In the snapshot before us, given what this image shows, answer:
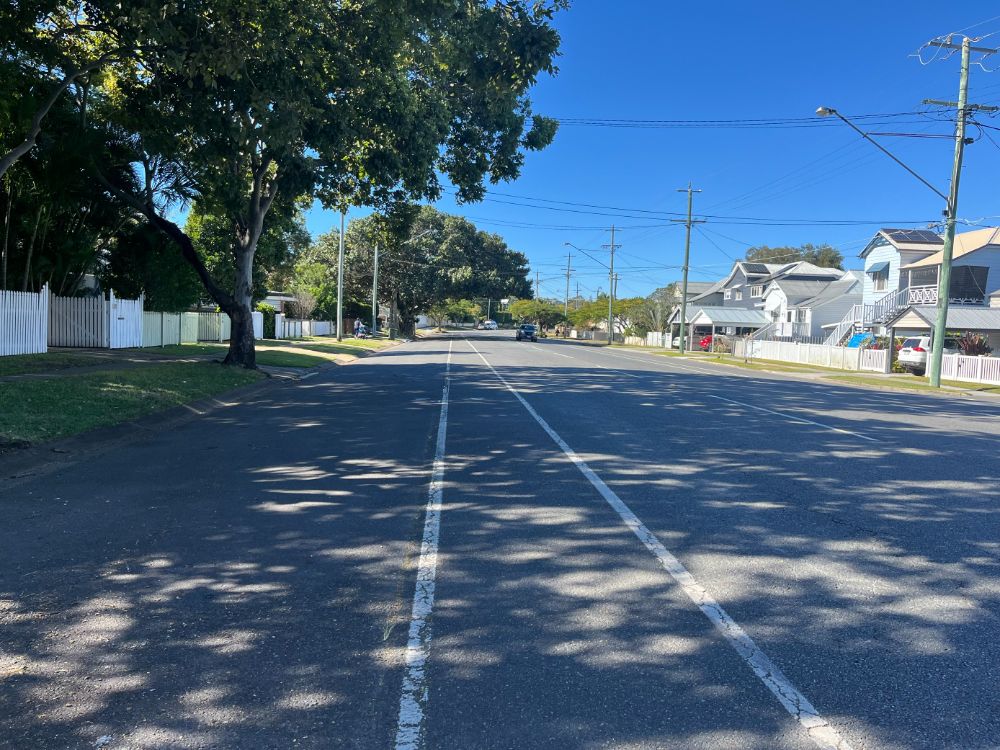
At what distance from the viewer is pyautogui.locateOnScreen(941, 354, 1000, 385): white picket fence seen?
98.5 ft

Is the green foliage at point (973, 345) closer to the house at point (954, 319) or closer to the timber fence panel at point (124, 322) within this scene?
the house at point (954, 319)

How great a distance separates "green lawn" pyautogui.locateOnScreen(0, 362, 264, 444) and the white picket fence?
27623 mm

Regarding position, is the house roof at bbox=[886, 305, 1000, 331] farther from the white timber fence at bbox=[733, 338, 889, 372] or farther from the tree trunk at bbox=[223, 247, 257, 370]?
the tree trunk at bbox=[223, 247, 257, 370]

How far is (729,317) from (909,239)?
21.5 m

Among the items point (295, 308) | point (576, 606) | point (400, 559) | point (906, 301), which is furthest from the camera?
point (295, 308)

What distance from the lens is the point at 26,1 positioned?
12039mm

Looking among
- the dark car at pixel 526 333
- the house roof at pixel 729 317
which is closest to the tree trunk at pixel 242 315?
the dark car at pixel 526 333

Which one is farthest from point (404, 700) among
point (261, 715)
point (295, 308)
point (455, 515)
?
point (295, 308)

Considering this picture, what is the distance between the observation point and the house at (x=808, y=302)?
5666 centimetres

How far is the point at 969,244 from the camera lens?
147 feet

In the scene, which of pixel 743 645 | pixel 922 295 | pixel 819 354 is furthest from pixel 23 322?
pixel 922 295

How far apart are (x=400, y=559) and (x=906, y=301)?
47004 millimetres

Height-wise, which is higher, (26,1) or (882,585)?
(26,1)

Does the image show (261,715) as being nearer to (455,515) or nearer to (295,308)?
(455,515)
